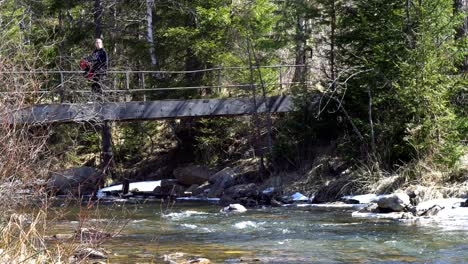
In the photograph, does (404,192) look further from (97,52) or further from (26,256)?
(26,256)

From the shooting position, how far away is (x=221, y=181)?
2327cm

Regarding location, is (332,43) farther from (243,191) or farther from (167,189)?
(167,189)

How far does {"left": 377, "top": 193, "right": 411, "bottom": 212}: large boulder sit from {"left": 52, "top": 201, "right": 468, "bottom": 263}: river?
2.56 ft

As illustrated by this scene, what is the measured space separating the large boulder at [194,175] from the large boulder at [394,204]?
355 inches

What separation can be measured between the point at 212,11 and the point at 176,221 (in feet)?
34.8

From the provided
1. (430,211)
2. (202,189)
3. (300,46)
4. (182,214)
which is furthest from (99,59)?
(300,46)

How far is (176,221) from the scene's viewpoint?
53.8ft

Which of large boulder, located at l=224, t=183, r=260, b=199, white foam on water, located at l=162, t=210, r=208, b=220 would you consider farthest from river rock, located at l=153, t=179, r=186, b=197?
white foam on water, located at l=162, t=210, r=208, b=220

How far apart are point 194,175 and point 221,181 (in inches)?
77.8

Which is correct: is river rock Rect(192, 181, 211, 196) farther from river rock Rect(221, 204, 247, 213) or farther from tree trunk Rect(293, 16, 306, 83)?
river rock Rect(221, 204, 247, 213)

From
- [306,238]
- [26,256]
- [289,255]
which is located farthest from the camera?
[306,238]

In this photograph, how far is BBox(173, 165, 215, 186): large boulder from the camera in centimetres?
2492

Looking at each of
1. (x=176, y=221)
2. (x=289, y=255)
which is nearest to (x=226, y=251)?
(x=289, y=255)

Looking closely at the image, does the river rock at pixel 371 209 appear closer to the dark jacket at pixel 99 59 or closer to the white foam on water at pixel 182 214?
the white foam on water at pixel 182 214
